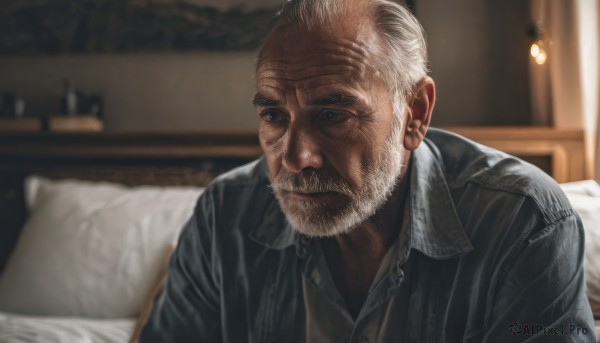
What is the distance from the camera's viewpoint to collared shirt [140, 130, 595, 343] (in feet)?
3.54

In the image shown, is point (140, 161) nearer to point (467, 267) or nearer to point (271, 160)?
point (271, 160)

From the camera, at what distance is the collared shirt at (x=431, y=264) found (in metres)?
1.08

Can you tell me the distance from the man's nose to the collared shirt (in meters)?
0.25

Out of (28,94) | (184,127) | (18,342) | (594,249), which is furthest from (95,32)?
(594,249)

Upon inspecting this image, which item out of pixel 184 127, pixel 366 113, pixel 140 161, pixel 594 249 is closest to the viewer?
pixel 366 113

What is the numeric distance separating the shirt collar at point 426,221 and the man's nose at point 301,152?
0.80ft

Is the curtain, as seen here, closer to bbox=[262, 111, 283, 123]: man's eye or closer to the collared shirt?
the collared shirt

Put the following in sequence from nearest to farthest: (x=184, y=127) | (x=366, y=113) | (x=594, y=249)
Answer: (x=366, y=113) → (x=594, y=249) → (x=184, y=127)

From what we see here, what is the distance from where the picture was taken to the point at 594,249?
1.60m

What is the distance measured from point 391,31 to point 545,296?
545mm

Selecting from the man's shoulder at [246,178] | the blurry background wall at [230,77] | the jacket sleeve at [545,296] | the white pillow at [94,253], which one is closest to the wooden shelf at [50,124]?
the blurry background wall at [230,77]

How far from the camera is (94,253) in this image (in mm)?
1991

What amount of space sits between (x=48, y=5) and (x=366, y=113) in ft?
7.49

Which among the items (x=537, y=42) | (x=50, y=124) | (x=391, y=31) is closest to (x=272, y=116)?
(x=391, y=31)
